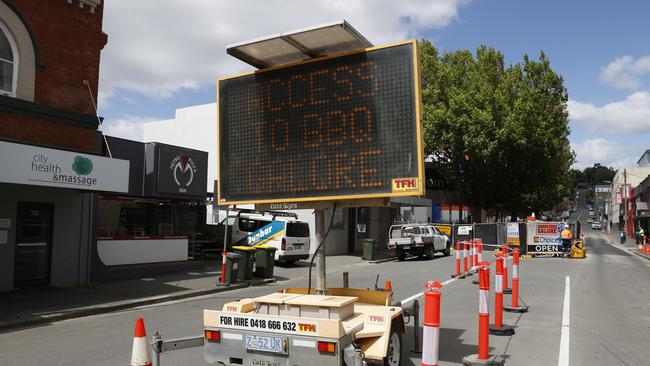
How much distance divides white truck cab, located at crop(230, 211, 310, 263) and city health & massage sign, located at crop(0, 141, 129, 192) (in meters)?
8.62

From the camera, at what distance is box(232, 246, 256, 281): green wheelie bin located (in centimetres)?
1554

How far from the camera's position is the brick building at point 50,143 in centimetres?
1140

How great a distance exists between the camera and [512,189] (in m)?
39.2

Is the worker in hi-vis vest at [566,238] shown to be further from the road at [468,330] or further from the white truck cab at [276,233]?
the white truck cab at [276,233]

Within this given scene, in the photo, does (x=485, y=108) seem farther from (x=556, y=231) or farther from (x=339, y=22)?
(x=339, y=22)

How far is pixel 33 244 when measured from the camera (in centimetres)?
1329

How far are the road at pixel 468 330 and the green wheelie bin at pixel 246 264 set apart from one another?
0.98 metres

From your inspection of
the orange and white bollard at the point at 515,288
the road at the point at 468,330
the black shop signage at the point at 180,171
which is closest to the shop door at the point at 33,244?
the black shop signage at the point at 180,171

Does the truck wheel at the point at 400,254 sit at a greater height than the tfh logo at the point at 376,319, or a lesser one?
lesser

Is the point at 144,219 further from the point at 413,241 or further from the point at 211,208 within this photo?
the point at 413,241

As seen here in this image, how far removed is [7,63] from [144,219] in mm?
6521

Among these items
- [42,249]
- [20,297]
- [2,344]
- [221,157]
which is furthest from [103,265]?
[221,157]

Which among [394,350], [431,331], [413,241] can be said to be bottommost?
[394,350]

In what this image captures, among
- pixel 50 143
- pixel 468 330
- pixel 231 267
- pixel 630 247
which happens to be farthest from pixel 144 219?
pixel 630 247
